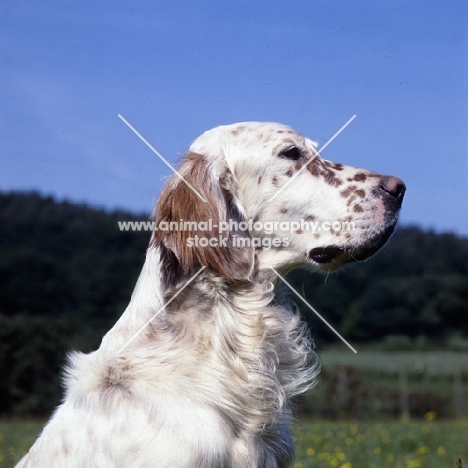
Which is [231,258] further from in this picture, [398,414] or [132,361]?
[398,414]

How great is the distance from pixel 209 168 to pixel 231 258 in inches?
19.5

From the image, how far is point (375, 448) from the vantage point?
25.0 feet

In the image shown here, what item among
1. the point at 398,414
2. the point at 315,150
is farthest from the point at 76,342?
the point at 315,150

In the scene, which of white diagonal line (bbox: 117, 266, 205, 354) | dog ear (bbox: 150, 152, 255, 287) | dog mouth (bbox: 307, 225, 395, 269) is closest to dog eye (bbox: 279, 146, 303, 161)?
dog ear (bbox: 150, 152, 255, 287)

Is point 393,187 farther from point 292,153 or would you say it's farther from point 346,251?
point 292,153

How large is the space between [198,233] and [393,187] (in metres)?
1.03

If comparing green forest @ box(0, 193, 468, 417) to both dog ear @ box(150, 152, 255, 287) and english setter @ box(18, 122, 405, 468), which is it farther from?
dog ear @ box(150, 152, 255, 287)

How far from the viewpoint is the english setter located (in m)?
3.22

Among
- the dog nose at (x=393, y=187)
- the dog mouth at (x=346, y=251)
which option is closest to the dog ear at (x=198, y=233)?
the dog mouth at (x=346, y=251)

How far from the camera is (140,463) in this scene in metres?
3.11

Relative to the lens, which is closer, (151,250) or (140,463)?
(140,463)

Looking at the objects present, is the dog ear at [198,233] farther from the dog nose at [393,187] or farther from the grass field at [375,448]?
the grass field at [375,448]

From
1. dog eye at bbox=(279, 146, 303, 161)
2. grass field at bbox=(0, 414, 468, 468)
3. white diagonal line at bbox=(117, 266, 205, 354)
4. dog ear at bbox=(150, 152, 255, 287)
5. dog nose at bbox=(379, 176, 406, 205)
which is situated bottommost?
grass field at bbox=(0, 414, 468, 468)

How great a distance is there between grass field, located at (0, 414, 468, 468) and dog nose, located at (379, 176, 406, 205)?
108 inches
